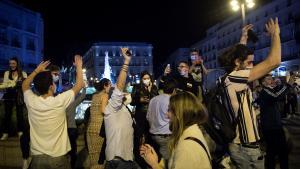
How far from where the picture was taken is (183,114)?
3.02 meters

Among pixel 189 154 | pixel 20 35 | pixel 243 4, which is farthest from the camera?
pixel 20 35

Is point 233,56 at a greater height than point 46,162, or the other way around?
point 233,56

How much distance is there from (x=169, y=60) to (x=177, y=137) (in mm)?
134277

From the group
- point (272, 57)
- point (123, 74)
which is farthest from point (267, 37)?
point (272, 57)

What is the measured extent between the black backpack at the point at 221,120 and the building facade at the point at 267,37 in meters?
39.6

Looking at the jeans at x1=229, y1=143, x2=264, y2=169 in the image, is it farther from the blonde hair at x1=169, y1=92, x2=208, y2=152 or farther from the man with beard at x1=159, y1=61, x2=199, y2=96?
the man with beard at x1=159, y1=61, x2=199, y2=96

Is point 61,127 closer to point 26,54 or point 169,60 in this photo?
point 26,54

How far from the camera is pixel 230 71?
411 cm

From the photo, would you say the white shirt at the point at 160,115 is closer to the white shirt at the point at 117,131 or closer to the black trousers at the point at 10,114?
the white shirt at the point at 117,131

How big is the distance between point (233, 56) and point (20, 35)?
60.7 metres

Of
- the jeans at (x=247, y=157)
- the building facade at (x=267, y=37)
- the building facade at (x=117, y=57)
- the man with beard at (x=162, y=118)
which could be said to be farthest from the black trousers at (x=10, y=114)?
the building facade at (x=117, y=57)

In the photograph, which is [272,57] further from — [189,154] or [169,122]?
[189,154]

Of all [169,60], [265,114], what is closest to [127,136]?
[265,114]

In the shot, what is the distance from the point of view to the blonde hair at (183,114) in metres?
3.00
